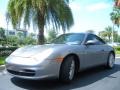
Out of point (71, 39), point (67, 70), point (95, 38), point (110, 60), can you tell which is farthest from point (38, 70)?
point (110, 60)

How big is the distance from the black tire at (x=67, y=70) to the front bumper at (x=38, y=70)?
0.20 meters

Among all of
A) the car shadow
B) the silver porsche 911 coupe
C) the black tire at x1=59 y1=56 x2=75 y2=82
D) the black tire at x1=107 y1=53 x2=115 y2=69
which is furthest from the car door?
the black tire at x1=59 y1=56 x2=75 y2=82

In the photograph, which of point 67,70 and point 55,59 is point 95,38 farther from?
point 55,59

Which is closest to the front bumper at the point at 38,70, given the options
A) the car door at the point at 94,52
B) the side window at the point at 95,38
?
the car door at the point at 94,52

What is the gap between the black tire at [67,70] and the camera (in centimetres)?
592

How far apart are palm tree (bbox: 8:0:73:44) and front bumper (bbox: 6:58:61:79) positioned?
8129mm

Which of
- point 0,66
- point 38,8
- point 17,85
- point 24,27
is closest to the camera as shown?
point 17,85

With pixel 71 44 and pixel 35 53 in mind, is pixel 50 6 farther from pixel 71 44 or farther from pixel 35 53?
pixel 35 53

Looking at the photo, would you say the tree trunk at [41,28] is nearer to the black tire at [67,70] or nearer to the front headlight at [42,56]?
the black tire at [67,70]

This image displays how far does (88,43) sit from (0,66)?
3071mm

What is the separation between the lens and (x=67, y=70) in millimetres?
6012

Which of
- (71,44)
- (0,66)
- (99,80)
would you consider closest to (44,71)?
(71,44)

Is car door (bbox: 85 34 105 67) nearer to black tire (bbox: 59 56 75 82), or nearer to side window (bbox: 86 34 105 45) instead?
side window (bbox: 86 34 105 45)

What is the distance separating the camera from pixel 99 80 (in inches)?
267
